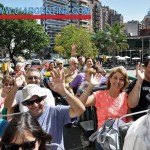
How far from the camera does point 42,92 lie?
3129 mm

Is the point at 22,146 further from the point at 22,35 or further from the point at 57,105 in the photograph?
the point at 22,35

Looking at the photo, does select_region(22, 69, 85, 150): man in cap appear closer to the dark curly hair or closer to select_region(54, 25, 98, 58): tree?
the dark curly hair

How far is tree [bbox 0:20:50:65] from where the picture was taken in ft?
155

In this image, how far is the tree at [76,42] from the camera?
55781 millimetres

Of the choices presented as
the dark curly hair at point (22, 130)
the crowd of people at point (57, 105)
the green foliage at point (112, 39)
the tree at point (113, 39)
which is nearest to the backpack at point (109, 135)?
the crowd of people at point (57, 105)

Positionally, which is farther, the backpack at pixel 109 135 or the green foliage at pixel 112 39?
the green foliage at pixel 112 39

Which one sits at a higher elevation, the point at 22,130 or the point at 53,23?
the point at 53,23

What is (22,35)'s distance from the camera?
47.7 metres

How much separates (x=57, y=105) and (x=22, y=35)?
45.4 meters

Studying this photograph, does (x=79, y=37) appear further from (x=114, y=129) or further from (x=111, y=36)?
(x=114, y=129)

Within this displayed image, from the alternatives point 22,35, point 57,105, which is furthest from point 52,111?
point 22,35

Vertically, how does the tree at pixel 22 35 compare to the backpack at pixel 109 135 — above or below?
above

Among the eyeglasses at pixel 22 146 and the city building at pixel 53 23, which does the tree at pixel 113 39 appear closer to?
the eyeglasses at pixel 22 146

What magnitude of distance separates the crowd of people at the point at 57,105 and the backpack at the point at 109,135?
106 millimetres
